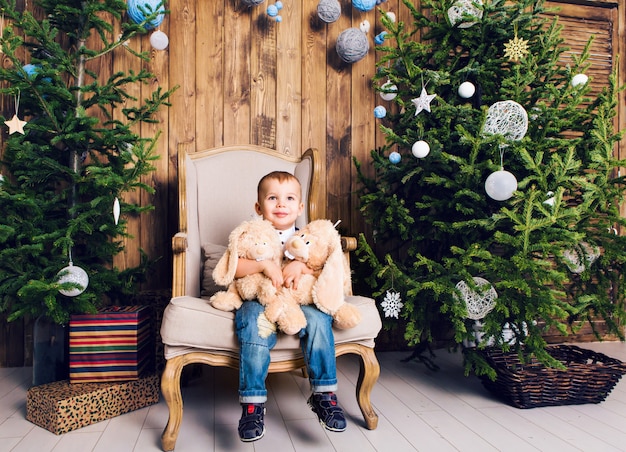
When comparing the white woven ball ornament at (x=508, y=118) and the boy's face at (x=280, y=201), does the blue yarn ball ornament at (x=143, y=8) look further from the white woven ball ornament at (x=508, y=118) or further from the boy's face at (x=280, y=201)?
the white woven ball ornament at (x=508, y=118)

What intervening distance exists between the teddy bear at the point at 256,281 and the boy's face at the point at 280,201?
7 cm

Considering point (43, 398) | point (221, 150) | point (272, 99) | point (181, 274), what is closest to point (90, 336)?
point (43, 398)

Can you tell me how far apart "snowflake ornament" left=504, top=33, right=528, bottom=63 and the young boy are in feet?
4.22

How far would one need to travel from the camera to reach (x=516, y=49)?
2041 mm

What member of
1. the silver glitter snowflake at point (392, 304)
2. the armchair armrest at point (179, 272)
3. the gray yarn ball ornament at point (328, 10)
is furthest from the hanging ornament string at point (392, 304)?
the gray yarn ball ornament at point (328, 10)

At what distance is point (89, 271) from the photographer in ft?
7.13

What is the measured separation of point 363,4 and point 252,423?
7.42ft

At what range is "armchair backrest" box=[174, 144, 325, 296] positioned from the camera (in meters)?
2.28

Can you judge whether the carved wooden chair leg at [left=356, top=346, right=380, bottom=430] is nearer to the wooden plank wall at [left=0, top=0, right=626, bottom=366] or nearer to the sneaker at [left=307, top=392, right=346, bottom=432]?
the sneaker at [left=307, top=392, right=346, bottom=432]

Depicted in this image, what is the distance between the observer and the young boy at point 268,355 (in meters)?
1.53

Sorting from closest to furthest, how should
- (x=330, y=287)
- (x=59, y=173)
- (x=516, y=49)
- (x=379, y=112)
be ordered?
1. (x=330, y=287)
2. (x=516, y=49)
3. (x=59, y=173)
4. (x=379, y=112)

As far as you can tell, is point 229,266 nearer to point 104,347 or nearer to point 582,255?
point 104,347

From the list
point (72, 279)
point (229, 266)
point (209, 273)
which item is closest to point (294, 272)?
point (229, 266)

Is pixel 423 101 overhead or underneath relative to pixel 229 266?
overhead
